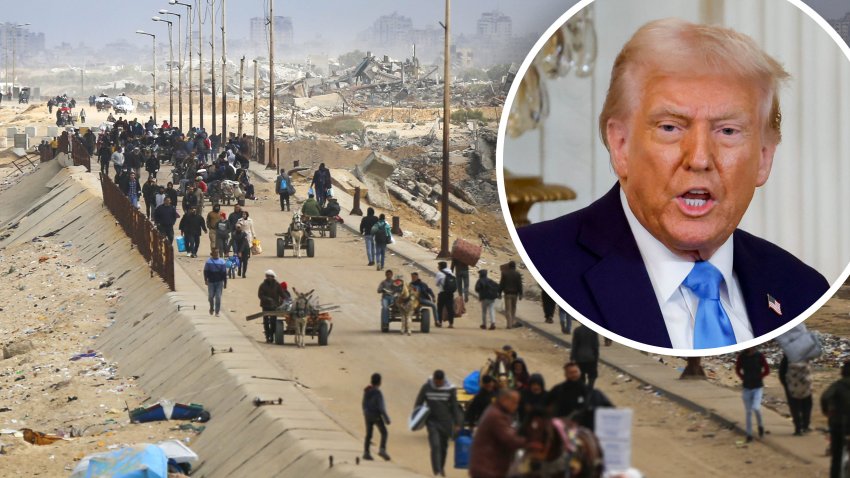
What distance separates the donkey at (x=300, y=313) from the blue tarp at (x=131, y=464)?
6075 millimetres

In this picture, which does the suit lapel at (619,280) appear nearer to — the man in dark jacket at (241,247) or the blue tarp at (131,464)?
the blue tarp at (131,464)

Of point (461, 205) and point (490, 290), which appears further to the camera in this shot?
point (461, 205)

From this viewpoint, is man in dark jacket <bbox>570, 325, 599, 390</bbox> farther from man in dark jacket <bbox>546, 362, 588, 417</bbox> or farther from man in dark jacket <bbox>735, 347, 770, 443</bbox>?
man in dark jacket <bbox>546, 362, 588, 417</bbox>

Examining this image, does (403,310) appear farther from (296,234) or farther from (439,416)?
(296,234)

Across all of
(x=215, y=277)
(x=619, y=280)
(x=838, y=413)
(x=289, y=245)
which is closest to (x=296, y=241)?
(x=289, y=245)

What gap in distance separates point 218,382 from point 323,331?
288 cm

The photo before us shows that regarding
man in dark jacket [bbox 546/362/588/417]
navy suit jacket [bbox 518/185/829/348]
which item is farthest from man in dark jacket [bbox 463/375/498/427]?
navy suit jacket [bbox 518/185/829/348]

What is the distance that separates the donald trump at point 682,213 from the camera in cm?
634

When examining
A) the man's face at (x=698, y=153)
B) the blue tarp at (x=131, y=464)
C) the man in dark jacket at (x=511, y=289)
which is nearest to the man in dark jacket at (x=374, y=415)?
the blue tarp at (x=131, y=464)

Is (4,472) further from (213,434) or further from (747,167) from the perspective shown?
(747,167)

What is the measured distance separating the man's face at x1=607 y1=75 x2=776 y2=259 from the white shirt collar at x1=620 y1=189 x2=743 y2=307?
0.08m

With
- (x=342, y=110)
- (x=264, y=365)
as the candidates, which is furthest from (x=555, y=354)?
(x=342, y=110)

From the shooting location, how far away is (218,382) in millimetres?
22000

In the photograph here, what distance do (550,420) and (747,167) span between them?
2.21 meters
